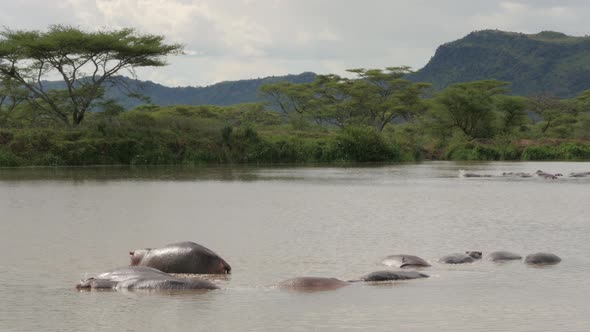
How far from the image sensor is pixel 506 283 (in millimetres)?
10039

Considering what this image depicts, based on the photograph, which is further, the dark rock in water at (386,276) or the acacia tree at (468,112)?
the acacia tree at (468,112)

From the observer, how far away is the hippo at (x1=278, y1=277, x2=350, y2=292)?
9656 millimetres

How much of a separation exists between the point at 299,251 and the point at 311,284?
3.03m

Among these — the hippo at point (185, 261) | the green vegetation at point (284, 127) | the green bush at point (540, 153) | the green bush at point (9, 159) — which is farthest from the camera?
the green bush at point (540, 153)

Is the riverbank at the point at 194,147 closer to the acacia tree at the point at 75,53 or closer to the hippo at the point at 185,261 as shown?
the acacia tree at the point at 75,53

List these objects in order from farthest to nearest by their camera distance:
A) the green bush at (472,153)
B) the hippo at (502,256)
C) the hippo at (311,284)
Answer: the green bush at (472,153) → the hippo at (502,256) → the hippo at (311,284)

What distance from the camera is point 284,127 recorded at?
5856 centimetres

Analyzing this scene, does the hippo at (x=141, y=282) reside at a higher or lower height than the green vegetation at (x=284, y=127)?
lower

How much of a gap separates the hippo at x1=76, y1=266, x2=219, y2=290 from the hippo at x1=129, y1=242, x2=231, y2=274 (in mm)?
665

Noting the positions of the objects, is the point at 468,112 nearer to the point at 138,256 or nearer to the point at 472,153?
the point at 472,153

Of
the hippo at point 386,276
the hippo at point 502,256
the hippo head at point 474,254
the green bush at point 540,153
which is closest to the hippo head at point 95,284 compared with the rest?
the hippo at point 386,276

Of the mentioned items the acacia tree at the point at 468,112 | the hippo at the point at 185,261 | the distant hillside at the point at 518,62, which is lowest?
the hippo at the point at 185,261

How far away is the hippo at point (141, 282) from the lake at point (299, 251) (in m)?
0.21

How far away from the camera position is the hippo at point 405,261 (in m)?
11.1
